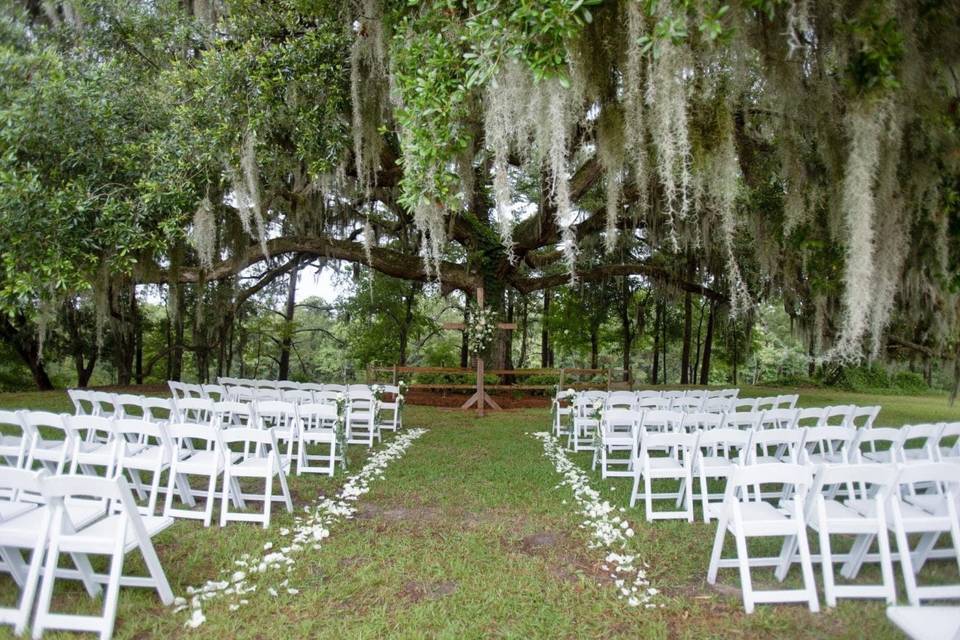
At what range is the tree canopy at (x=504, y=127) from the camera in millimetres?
2965

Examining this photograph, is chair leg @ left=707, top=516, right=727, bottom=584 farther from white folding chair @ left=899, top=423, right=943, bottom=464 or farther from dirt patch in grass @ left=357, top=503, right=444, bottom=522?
dirt patch in grass @ left=357, top=503, right=444, bottom=522

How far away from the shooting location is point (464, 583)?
262 centimetres

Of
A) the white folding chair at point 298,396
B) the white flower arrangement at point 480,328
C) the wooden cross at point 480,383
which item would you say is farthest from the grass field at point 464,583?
the white flower arrangement at point 480,328

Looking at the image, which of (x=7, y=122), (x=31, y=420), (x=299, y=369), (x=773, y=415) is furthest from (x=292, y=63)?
(x=299, y=369)

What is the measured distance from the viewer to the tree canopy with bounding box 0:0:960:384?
2965 millimetres

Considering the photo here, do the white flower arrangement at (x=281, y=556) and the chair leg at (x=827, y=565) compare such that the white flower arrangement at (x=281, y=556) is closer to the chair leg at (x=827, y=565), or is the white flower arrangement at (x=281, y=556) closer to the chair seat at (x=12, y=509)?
the chair seat at (x=12, y=509)

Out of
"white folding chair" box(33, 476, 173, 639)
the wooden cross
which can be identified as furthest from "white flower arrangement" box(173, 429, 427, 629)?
the wooden cross

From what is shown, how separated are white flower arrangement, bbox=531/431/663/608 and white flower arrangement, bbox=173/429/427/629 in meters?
1.59

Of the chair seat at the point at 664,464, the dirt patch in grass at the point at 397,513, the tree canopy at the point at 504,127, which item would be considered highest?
the tree canopy at the point at 504,127

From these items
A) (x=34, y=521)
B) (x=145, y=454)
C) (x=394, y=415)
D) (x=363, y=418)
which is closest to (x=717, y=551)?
(x=34, y=521)

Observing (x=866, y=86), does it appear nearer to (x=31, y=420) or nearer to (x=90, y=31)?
(x=31, y=420)

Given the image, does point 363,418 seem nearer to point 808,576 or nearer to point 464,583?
point 464,583

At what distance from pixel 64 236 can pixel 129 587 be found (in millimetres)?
3922

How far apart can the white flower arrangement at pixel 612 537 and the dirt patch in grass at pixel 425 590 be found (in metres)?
0.82
